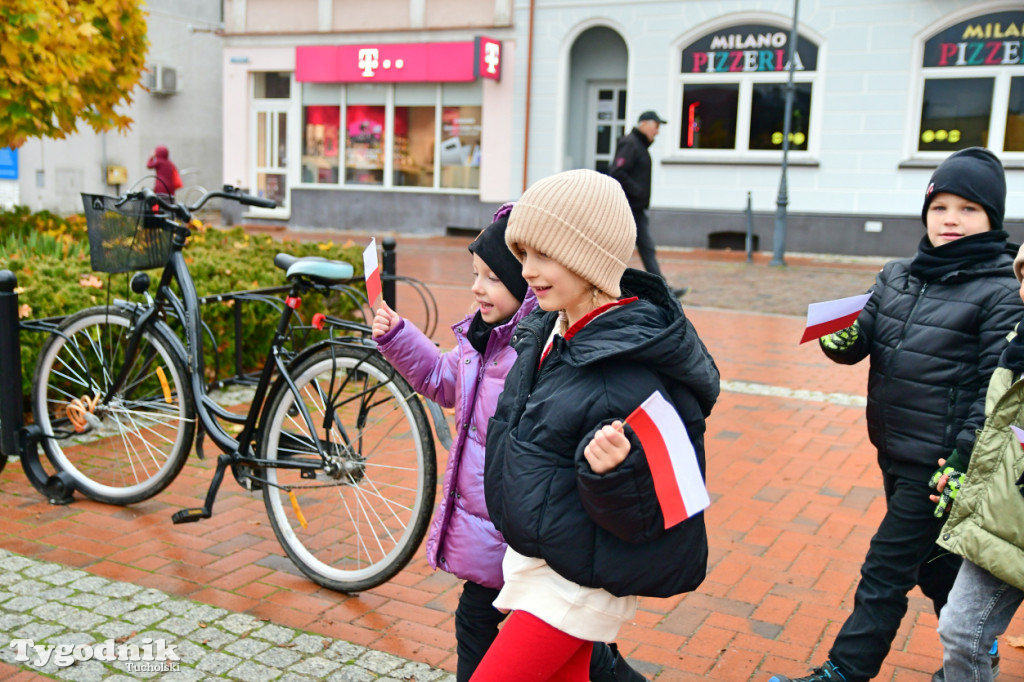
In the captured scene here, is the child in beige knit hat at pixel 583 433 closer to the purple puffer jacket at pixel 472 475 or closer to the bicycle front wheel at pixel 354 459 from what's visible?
the purple puffer jacket at pixel 472 475

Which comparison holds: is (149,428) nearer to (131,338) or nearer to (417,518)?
(131,338)

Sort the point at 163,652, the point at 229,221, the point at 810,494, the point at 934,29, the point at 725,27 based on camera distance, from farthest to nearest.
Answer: the point at 229,221, the point at 725,27, the point at 934,29, the point at 810,494, the point at 163,652

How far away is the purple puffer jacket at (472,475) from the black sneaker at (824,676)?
101cm

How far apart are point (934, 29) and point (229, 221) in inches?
578

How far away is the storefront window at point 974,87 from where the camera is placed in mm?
15328

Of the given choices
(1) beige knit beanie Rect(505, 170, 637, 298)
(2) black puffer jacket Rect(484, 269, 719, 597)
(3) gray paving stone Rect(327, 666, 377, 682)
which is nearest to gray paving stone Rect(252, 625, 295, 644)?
(3) gray paving stone Rect(327, 666, 377, 682)

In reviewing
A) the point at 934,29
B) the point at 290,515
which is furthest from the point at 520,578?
the point at 934,29

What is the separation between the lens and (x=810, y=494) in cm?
494

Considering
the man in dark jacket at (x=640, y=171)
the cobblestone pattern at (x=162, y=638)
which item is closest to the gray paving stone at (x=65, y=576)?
the cobblestone pattern at (x=162, y=638)

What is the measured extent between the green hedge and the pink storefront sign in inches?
A: 451

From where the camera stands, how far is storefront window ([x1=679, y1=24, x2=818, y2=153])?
662 inches

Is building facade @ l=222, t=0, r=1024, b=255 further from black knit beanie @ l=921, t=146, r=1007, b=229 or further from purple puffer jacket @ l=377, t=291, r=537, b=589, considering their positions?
purple puffer jacket @ l=377, t=291, r=537, b=589

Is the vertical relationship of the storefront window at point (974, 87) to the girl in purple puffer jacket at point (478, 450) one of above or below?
above

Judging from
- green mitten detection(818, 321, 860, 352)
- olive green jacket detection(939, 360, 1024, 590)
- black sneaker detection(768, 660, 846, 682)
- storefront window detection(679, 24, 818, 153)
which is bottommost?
black sneaker detection(768, 660, 846, 682)
